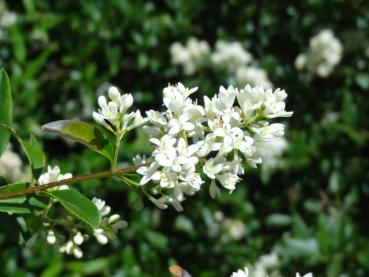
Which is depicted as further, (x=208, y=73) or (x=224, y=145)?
(x=208, y=73)

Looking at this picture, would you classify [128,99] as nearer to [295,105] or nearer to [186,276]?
[186,276]

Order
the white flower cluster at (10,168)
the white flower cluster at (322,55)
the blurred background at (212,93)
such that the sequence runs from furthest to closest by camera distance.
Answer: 1. the white flower cluster at (322,55)
2. the blurred background at (212,93)
3. the white flower cluster at (10,168)

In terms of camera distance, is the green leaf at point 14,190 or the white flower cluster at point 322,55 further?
the white flower cluster at point 322,55

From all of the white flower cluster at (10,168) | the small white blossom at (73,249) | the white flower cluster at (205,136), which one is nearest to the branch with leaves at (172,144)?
the white flower cluster at (205,136)

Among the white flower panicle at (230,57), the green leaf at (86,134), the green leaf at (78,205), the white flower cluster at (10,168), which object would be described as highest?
the white flower panicle at (230,57)

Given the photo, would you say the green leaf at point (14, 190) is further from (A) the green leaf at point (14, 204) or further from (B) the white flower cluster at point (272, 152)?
(B) the white flower cluster at point (272, 152)

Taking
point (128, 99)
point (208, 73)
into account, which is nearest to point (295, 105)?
point (208, 73)

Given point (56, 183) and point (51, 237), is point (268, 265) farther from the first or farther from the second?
point (56, 183)

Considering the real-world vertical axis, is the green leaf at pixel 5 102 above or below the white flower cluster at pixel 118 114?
above
